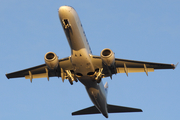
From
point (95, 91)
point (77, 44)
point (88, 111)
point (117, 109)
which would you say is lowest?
point (117, 109)

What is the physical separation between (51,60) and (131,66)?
7.95 meters

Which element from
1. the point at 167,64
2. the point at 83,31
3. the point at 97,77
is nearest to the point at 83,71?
the point at 97,77

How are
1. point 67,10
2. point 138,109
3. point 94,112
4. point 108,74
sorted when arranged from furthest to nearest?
point 94,112 → point 138,109 → point 108,74 → point 67,10

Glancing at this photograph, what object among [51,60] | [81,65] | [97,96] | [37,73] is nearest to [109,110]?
[97,96]

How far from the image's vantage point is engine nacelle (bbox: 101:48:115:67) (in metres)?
27.4

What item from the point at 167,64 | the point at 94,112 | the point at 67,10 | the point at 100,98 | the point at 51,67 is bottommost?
the point at 94,112

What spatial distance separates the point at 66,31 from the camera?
2730 centimetres

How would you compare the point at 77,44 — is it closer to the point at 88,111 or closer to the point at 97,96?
the point at 97,96

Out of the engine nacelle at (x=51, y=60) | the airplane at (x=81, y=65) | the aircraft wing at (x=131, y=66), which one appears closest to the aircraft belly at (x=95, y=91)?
the airplane at (x=81, y=65)

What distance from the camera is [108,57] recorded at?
1076 inches

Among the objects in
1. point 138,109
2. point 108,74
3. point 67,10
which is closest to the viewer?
point 67,10

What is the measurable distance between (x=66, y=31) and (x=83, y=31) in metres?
2.50

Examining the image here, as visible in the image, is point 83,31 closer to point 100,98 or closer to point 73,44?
point 73,44

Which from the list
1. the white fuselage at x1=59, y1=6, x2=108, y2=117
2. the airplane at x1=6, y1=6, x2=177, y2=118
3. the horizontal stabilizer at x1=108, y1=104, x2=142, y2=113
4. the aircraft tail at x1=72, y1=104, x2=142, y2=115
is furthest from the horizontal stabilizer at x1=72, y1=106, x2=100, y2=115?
the white fuselage at x1=59, y1=6, x2=108, y2=117
